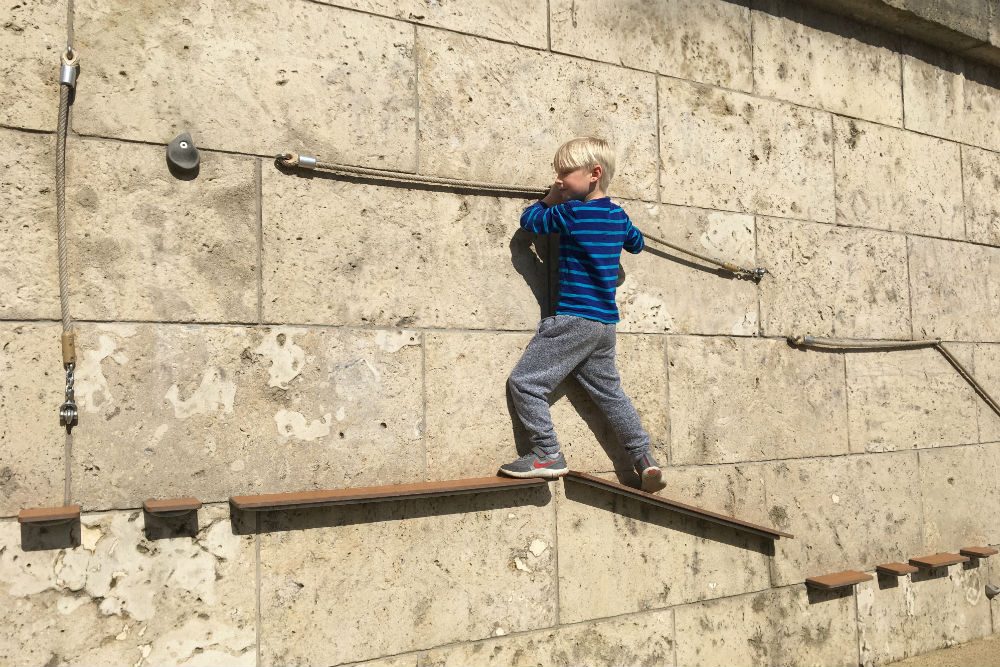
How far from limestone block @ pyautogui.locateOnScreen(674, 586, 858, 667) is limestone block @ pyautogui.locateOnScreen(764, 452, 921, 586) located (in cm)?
13

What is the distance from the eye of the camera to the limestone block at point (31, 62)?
112 inches

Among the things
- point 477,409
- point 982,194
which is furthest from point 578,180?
point 982,194

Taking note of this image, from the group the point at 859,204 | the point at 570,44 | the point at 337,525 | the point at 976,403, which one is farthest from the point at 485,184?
the point at 976,403

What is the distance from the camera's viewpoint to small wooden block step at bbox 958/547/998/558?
4789 mm

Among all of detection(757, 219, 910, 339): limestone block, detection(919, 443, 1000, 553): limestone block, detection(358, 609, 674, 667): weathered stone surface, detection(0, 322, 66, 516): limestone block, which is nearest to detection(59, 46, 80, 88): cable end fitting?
detection(0, 322, 66, 516): limestone block

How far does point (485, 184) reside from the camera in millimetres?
3549

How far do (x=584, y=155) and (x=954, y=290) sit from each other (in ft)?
9.08

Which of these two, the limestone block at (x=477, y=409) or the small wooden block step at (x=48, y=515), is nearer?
the small wooden block step at (x=48, y=515)

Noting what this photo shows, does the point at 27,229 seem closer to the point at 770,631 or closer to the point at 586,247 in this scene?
the point at 586,247

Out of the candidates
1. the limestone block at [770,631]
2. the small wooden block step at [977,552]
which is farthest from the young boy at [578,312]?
the small wooden block step at [977,552]

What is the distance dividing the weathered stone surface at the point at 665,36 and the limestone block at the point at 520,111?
0.28 ft

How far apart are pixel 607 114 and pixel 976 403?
9.47 ft

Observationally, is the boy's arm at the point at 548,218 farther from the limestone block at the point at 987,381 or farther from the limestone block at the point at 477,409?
the limestone block at the point at 987,381

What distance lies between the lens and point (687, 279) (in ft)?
13.5
